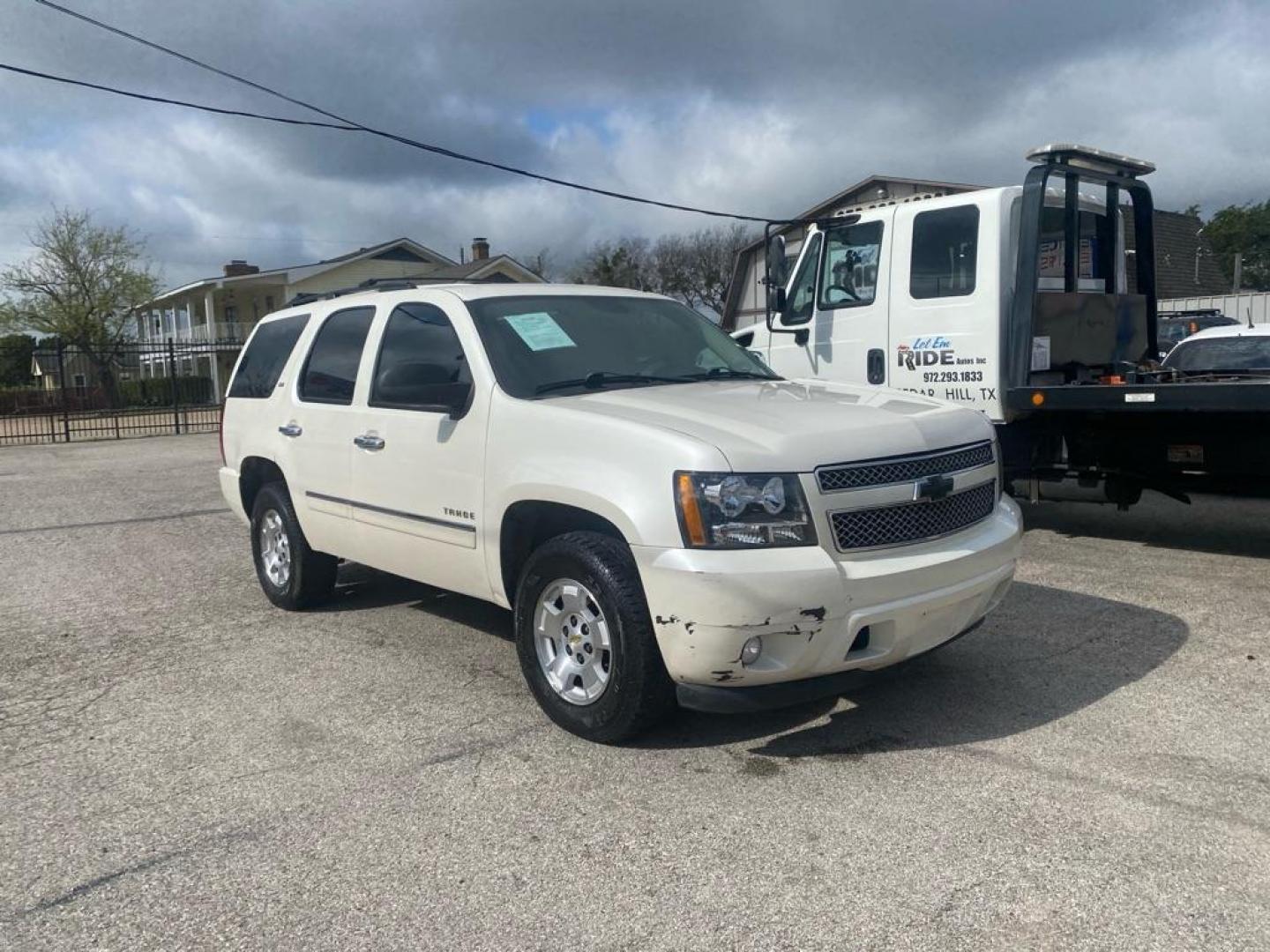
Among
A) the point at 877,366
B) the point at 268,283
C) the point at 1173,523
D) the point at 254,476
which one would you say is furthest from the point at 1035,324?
the point at 268,283

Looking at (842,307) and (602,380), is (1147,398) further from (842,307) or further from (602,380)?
(602,380)

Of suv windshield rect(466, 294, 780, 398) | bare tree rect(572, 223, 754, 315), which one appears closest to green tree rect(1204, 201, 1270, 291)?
bare tree rect(572, 223, 754, 315)

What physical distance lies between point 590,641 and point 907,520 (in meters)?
1.31

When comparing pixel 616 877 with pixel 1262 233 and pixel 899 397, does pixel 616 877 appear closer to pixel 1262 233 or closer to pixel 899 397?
pixel 899 397

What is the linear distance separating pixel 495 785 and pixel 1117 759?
7.65 ft

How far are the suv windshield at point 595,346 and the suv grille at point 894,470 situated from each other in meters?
1.32

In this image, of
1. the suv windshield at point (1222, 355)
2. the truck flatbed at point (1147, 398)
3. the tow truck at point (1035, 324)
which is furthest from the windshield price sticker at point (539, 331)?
the suv windshield at point (1222, 355)

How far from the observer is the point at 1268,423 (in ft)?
22.5

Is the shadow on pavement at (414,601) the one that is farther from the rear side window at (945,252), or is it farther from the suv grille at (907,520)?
the rear side window at (945,252)

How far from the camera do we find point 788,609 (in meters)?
3.66

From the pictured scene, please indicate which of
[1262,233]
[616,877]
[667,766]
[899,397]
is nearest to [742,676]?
[667,766]

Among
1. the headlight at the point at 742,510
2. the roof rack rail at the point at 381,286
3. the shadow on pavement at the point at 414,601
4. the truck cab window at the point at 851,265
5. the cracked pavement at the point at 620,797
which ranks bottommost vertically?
the cracked pavement at the point at 620,797

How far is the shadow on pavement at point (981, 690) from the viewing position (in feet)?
13.9

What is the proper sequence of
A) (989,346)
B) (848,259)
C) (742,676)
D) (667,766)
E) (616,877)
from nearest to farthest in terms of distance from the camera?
(616,877) < (742,676) < (667,766) < (989,346) < (848,259)
